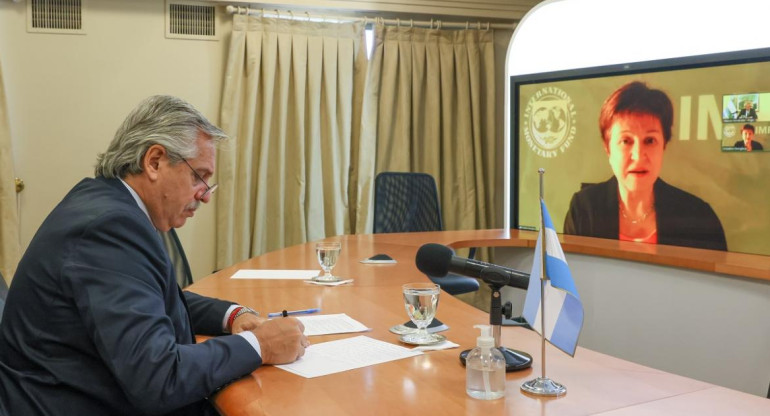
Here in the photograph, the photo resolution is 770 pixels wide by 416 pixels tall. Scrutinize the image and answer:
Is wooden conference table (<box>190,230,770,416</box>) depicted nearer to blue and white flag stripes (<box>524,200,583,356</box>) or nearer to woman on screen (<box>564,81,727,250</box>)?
blue and white flag stripes (<box>524,200,583,356</box>)

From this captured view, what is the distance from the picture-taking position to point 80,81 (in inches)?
177

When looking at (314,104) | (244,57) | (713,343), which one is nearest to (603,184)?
(713,343)

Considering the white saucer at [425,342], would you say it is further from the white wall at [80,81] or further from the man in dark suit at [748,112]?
the white wall at [80,81]

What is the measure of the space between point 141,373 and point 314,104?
369cm

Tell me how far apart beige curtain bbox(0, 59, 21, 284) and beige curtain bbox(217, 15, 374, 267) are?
1.21m

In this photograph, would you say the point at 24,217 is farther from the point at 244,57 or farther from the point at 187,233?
the point at 244,57

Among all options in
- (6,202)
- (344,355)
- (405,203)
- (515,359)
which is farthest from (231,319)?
(6,202)

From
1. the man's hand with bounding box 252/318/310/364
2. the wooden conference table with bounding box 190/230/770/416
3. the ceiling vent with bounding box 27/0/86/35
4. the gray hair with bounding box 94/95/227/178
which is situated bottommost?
the wooden conference table with bounding box 190/230/770/416

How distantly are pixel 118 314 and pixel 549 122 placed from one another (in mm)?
3499

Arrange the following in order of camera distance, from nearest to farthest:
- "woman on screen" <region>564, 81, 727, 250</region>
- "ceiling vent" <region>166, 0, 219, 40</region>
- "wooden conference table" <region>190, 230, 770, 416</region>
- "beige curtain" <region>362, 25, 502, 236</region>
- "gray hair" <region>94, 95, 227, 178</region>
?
"wooden conference table" <region>190, 230, 770, 416</region> → "gray hair" <region>94, 95, 227, 178</region> → "woman on screen" <region>564, 81, 727, 250</region> → "ceiling vent" <region>166, 0, 219, 40</region> → "beige curtain" <region>362, 25, 502, 236</region>

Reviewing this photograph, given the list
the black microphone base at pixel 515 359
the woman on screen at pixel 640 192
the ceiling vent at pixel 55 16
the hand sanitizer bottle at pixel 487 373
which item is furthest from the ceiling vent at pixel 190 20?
the hand sanitizer bottle at pixel 487 373

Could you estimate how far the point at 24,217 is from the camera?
446 centimetres

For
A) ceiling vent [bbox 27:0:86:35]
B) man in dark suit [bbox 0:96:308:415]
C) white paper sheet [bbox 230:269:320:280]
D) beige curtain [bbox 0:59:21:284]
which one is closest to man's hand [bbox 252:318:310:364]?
man in dark suit [bbox 0:96:308:415]

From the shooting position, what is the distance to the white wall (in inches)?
174
